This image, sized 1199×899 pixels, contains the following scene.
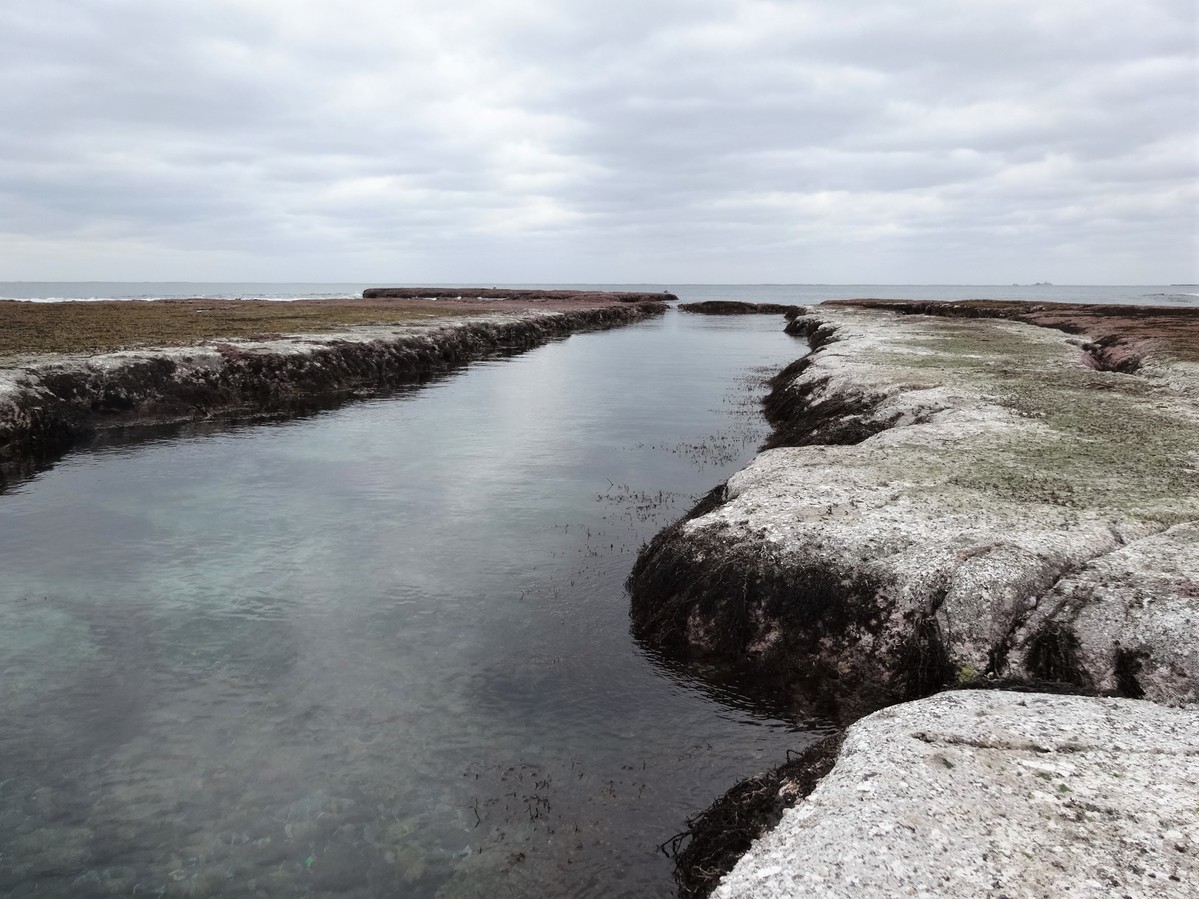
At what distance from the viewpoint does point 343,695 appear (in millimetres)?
12695

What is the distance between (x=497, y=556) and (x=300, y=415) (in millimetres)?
24293

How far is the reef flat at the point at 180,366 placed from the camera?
3247 centimetres

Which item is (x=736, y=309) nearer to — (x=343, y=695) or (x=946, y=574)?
(x=946, y=574)

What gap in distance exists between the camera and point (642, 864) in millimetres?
9148

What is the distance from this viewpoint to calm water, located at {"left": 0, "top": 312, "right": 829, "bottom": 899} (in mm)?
9305

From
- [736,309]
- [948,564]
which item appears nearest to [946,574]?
[948,564]

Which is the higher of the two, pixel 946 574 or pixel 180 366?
Answer: pixel 180 366

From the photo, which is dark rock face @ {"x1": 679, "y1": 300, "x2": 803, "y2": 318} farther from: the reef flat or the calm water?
the calm water

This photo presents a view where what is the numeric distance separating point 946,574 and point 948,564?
0.27 meters

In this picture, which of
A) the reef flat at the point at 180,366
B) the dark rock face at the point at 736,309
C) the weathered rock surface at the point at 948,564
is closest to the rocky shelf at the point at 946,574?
the weathered rock surface at the point at 948,564

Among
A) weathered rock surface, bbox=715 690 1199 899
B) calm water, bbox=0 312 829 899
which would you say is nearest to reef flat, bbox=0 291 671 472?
calm water, bbox=0 312 829 899

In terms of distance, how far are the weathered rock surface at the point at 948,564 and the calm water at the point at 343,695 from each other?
63.7 inches

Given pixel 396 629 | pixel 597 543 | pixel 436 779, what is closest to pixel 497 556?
pixel 597 543

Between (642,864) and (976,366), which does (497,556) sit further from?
(976,366)
